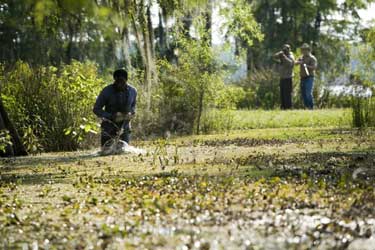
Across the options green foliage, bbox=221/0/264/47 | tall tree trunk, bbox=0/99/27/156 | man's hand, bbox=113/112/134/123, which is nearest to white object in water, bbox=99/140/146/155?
man's hand, bbox=113/112/134/123

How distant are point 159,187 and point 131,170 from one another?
7.85 ft

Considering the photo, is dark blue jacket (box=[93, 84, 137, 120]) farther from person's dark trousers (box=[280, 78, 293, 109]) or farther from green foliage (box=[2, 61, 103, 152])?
person's dark trousers (box=[280, 78, 293, 109])

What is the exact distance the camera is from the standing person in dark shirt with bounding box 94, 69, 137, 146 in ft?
50.2

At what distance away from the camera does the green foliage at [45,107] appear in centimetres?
1659

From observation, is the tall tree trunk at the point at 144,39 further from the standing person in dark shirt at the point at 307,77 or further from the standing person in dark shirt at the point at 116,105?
the standing person in dark shirt at the point at 307,77

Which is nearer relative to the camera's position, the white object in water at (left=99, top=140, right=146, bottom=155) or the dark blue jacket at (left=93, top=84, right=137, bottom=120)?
the white object in water at (left=99, top=140, right=146, bottom=155)

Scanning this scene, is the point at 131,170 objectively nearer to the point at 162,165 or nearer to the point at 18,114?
the point at 162,165

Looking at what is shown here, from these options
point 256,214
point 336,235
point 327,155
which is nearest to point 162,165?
point 327,155

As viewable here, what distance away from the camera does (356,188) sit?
29.1ft

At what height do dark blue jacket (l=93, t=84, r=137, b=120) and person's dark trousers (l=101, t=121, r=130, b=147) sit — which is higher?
dark blue jacket (l=93, t=84, r=137, b=120)

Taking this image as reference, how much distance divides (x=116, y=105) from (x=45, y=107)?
1.90m

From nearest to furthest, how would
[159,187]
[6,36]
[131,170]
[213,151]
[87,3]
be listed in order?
[87,3]
[159,187]
[131,170]
[213,151]
[6,36]

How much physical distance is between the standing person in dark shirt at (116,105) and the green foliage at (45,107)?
111 centimetres

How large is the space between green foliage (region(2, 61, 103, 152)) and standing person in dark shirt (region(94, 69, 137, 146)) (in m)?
1.11
